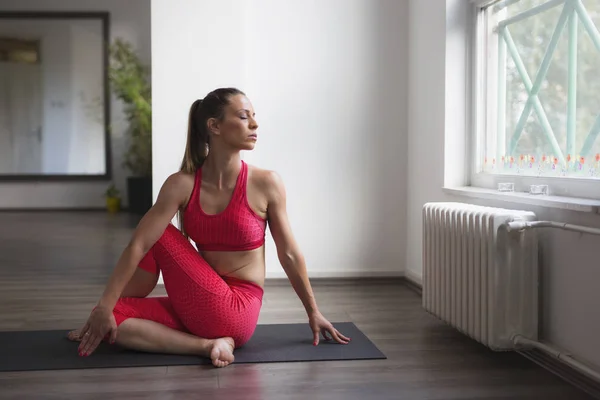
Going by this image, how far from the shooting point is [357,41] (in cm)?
456

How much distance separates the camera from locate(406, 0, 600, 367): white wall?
99.7 inches

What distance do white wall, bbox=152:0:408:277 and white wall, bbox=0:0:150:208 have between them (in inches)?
222

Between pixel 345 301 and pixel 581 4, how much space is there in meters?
1.89

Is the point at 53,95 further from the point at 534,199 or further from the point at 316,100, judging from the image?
the point at 534,199

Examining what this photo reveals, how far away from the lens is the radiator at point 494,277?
2738 millimetres

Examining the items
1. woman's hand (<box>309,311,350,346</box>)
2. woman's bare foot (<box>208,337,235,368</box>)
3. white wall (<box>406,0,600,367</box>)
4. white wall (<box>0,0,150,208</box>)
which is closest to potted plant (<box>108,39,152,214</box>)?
white wall (<box>0,0,150,208</box>)

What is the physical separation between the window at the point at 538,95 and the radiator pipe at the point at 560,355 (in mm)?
567

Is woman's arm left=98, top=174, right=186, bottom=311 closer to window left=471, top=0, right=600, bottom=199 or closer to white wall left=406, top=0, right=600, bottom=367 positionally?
white wall left=406, top=0, right=600, bottom=367

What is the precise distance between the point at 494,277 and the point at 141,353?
1.33 meters

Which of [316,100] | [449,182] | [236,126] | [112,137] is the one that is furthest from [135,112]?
[236,126]

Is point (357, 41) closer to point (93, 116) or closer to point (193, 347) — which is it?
point (193, 347)

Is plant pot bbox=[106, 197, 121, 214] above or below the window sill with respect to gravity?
below

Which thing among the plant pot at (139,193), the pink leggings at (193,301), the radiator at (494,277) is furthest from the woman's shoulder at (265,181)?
the plant pot at (139,193)

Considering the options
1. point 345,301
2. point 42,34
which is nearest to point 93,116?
point 42,34
